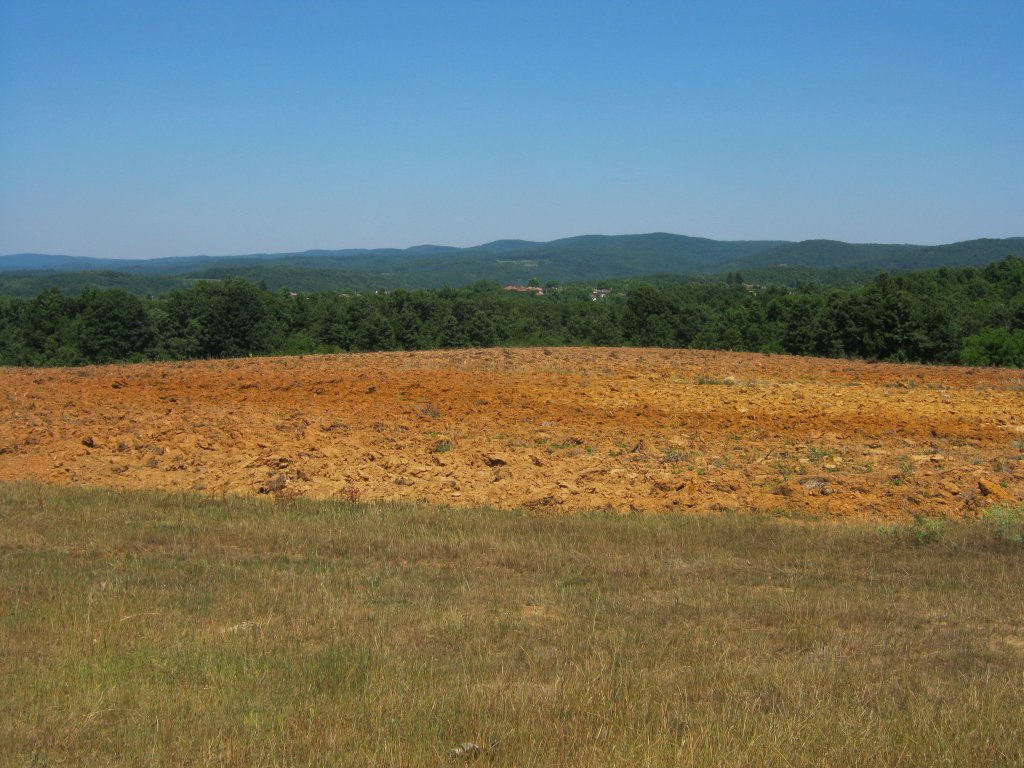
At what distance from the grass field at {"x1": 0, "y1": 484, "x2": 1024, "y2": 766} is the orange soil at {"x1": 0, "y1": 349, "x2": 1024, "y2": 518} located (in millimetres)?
1243

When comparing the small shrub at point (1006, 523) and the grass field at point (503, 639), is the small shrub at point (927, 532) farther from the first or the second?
the small shrub at point (1006, 523)

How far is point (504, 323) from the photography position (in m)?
70.8

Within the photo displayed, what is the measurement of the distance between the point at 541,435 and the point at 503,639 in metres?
7.24

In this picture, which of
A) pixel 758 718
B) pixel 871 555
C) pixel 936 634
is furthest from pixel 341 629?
pixel 871 555

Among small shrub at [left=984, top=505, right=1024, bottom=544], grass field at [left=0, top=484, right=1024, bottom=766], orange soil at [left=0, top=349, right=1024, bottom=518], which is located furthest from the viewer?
orange soil at [left=0, top=349, right=1024, bottom=518]

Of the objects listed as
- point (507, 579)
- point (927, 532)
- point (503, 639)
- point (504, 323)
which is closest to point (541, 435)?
point (927, 532)

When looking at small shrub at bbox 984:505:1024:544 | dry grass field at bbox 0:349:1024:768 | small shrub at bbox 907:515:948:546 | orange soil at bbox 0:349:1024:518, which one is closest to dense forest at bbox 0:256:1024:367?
orange soil at bbox 0:349:1024:518

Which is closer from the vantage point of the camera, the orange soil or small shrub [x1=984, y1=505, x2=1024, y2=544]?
small shrub [x1=984, y1=505, x2=1024, y2=544]

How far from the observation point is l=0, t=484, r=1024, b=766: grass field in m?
4.26

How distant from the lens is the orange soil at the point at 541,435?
10.2 meters

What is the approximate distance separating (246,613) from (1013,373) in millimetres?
18258

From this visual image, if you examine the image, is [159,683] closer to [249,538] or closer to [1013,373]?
[249,538]

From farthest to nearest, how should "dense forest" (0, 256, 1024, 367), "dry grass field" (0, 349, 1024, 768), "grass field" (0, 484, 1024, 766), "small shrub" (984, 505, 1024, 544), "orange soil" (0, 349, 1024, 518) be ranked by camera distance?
1. "dense forest" (0, 256, 1024, 367)
2. "orange soil" (0, 349, 1024, 518)
3. "small shrub" (984, 505, 1024, 544)
4. "dry grass field" (0, 349, 1024, 768)
5. "grass field" (0, 484, 1024, 766)

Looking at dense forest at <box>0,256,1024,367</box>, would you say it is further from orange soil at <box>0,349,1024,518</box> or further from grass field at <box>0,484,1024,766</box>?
grass field at <box>0,484,1024,766</box>
